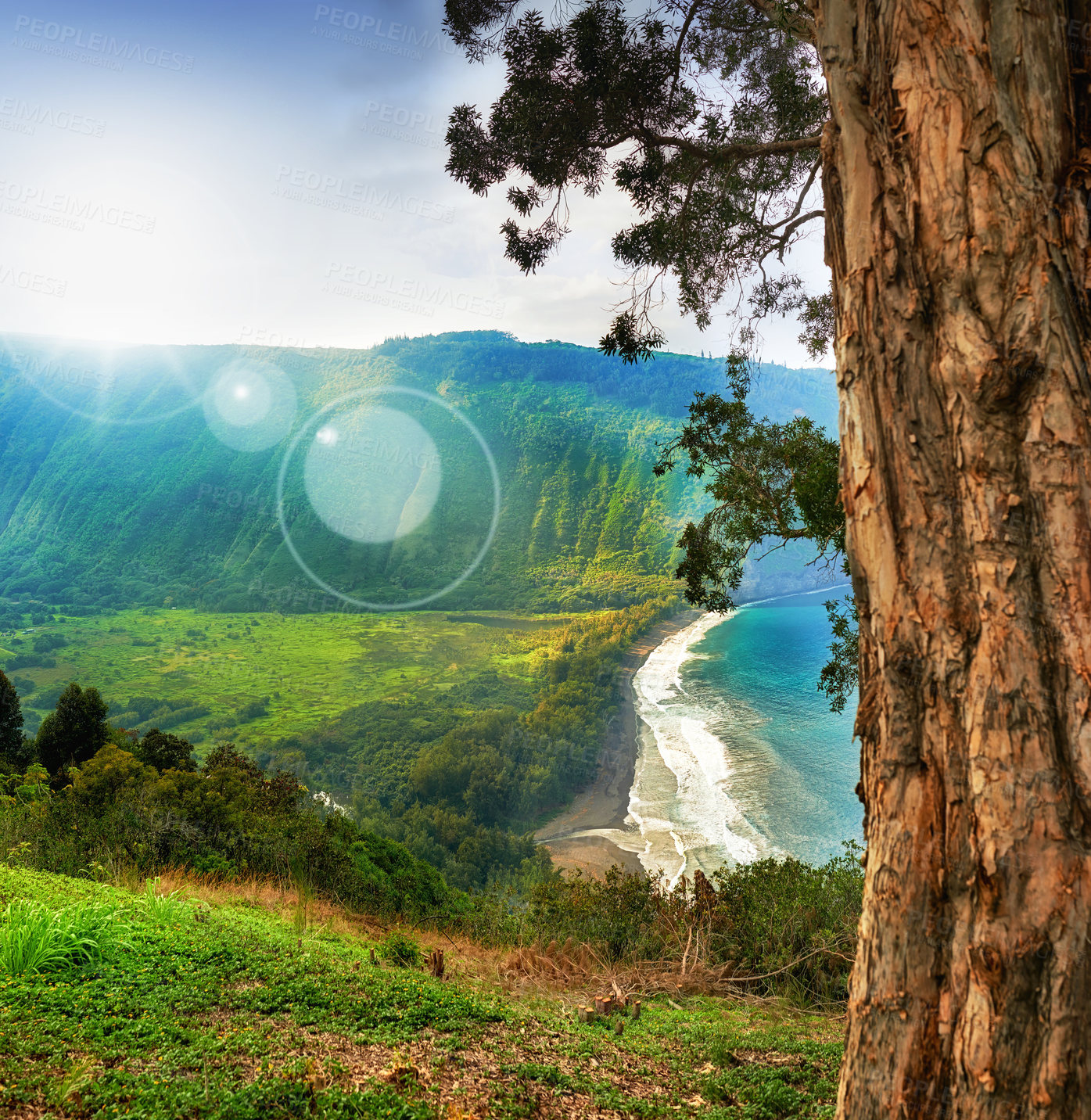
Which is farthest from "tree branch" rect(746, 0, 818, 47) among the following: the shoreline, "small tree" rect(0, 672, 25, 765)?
the shoreline

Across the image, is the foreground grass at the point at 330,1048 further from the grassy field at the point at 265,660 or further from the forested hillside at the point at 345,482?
the forested hillside at the point at 345,482

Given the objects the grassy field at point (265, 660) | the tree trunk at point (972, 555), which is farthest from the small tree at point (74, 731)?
the grassy field at point (265, 660)

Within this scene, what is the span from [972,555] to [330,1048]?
277cm

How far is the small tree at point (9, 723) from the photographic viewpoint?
536 inches

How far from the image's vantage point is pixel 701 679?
43562 mm

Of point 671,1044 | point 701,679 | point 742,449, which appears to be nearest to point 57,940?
point 671,1044

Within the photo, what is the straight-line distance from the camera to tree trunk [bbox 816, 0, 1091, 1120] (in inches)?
55.6

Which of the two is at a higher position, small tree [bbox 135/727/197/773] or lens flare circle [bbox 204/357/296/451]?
lens flare circle [bbox 204/357/296/451]

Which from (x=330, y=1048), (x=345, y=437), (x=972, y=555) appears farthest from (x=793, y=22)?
(x=345, y=437)

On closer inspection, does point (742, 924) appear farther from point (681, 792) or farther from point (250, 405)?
point (250, 405)

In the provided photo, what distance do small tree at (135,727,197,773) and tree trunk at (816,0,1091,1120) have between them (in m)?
13.3

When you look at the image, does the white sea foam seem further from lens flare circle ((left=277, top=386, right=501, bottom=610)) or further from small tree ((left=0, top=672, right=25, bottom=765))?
lens flare circle ((left=277, top=386, right=501, bottom=610))

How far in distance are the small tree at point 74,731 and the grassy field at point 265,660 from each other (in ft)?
83.0

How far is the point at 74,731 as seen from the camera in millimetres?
13289
